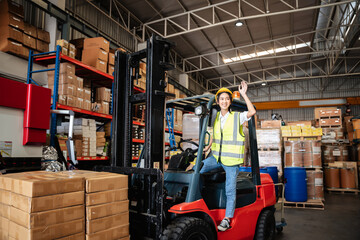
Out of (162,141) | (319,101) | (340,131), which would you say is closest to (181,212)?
(162,141)

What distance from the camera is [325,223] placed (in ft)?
18.6

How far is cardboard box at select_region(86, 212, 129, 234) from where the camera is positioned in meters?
2.00

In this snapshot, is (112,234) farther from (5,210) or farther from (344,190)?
(344,190)

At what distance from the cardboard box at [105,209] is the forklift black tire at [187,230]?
1.48 feet

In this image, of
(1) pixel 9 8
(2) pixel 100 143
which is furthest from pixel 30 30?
(2) pixel 100 143

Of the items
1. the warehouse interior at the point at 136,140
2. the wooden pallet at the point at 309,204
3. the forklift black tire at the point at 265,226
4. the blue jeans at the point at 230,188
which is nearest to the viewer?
the warehouse interior at the point at 136,140

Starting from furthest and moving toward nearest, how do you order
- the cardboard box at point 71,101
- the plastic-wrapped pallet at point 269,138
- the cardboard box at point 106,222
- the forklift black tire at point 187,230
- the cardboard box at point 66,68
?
the plastic-wrapped pallet at point 269,138 < the cardboard box at point 66,68 < the cardboard box at point 71,101 < the forklift black tire at point 187,230 < the cardboard box at point 106,222

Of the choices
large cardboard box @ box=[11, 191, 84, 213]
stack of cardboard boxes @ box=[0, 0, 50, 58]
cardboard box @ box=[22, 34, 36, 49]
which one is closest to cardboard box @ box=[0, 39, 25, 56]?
stack of cardboard boxes @ box=[0, 0, 50, 58]

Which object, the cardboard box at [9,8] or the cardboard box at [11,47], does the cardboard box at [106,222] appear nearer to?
the cardboard box at [11,47]

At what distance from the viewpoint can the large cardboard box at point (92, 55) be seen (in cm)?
686

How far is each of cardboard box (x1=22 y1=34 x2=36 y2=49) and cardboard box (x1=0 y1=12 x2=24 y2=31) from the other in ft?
0.72

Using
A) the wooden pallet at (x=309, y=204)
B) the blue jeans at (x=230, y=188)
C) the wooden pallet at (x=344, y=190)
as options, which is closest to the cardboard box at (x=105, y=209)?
the blue jeans at (x=230, y=188)

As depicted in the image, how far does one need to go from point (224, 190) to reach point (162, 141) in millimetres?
1037

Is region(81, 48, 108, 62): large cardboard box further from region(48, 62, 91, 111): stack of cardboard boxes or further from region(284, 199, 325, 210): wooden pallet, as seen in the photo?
region(284, 199, 325, 210): wooden pallet
